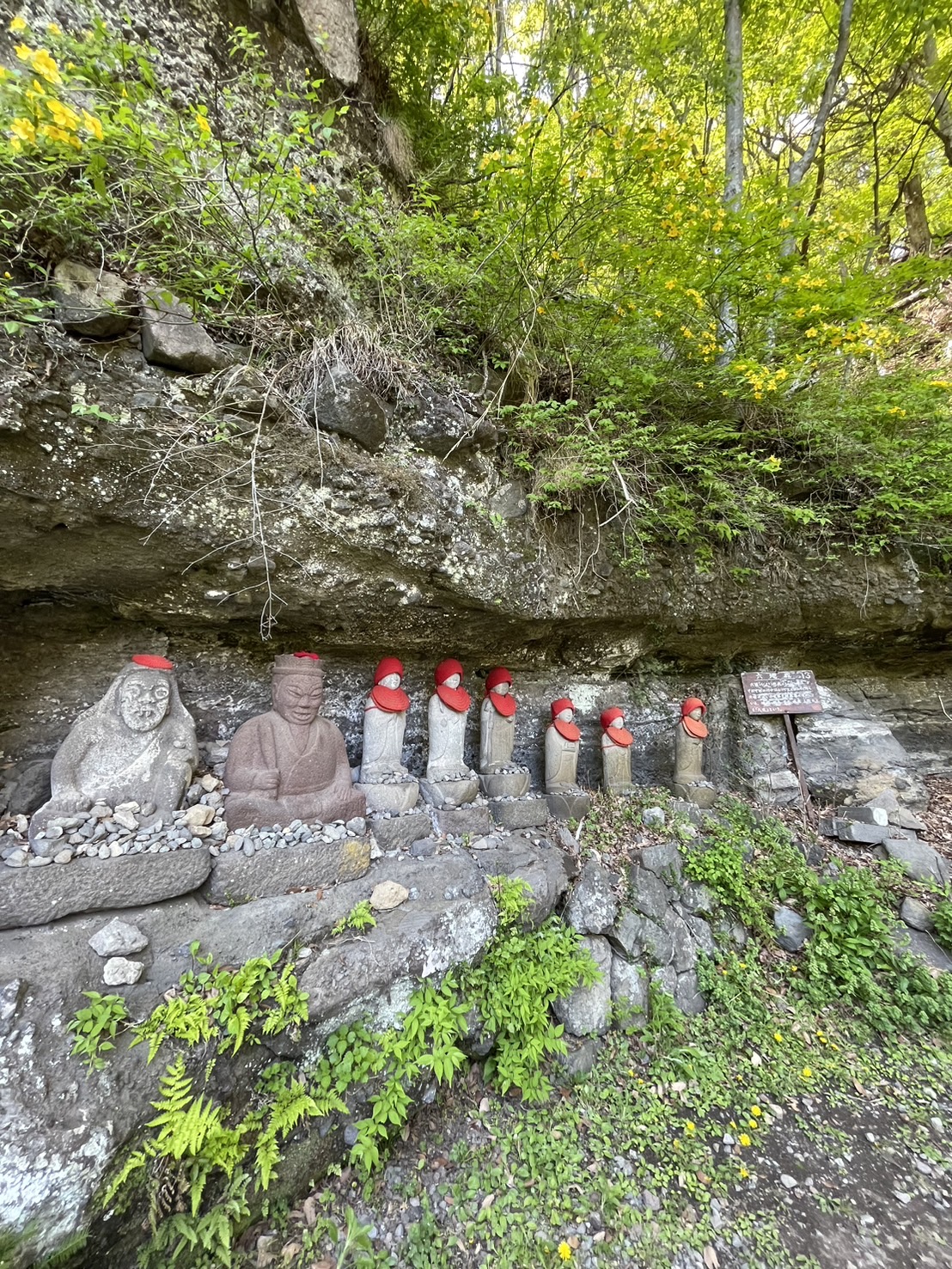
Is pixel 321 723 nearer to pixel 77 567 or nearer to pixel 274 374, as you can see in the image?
pixel 77 567

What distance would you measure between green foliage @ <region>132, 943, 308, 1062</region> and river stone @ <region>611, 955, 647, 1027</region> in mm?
1914

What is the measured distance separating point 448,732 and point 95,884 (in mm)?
2111

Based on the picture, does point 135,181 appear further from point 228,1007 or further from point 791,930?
point 791,930

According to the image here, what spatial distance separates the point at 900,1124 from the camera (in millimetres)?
2553

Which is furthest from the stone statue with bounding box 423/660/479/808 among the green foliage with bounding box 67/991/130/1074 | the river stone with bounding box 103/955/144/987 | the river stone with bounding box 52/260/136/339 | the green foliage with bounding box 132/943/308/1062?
the river stone with bounding box 52/260/136/339

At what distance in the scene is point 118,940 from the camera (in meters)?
2.04

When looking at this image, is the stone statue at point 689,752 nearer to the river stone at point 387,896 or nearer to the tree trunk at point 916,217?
the river stone at point 387,896

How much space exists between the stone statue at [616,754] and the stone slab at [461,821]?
1388mm

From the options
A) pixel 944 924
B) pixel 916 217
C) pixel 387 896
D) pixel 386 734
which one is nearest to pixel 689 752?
pixel 944 924

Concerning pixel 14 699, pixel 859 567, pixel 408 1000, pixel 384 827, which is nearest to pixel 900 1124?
pixel 408 1000

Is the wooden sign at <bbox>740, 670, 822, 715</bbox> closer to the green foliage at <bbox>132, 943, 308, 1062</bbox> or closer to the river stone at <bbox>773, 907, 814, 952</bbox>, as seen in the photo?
the river stone at <bbox>773, 907, 814, 952</bbox>

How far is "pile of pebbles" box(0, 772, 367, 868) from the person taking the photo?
2201mm

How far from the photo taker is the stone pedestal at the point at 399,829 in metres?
2.95

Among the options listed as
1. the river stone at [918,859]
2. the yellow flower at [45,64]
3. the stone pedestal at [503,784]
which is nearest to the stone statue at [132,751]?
the stone pedestal at [503,784]
